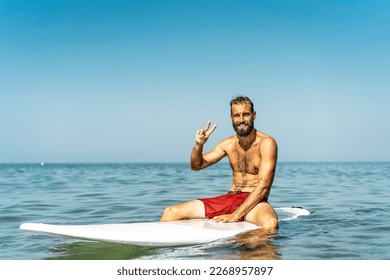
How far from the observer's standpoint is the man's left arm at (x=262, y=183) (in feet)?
22.2

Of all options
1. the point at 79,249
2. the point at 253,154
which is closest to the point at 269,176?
the point at 253,154

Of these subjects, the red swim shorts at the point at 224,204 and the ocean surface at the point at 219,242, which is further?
the red swim shorts at the point at 224,204

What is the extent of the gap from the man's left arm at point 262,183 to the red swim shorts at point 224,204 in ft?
0.77

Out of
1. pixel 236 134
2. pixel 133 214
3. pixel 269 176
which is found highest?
pixel 236 134

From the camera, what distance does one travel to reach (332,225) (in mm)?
7898

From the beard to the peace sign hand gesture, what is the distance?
31 centimetres

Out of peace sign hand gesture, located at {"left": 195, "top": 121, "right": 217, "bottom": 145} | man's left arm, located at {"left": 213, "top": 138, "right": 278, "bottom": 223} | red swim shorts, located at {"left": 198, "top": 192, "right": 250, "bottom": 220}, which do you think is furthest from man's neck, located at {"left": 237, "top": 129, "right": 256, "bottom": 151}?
red swim shorts, located at {"left": 198, "top": 192, "right": 250, "bottom": 220}

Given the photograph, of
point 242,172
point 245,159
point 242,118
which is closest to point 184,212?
point 242,172

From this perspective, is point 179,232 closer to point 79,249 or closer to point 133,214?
point 79,249

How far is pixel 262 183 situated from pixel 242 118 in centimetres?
91

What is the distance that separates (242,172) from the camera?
24.3ft

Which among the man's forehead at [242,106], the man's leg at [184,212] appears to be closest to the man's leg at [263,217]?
the man's leg at [184,212]

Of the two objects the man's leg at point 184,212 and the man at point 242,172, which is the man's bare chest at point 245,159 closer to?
the man at point 242,172

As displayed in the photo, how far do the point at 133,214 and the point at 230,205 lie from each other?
312 cm
